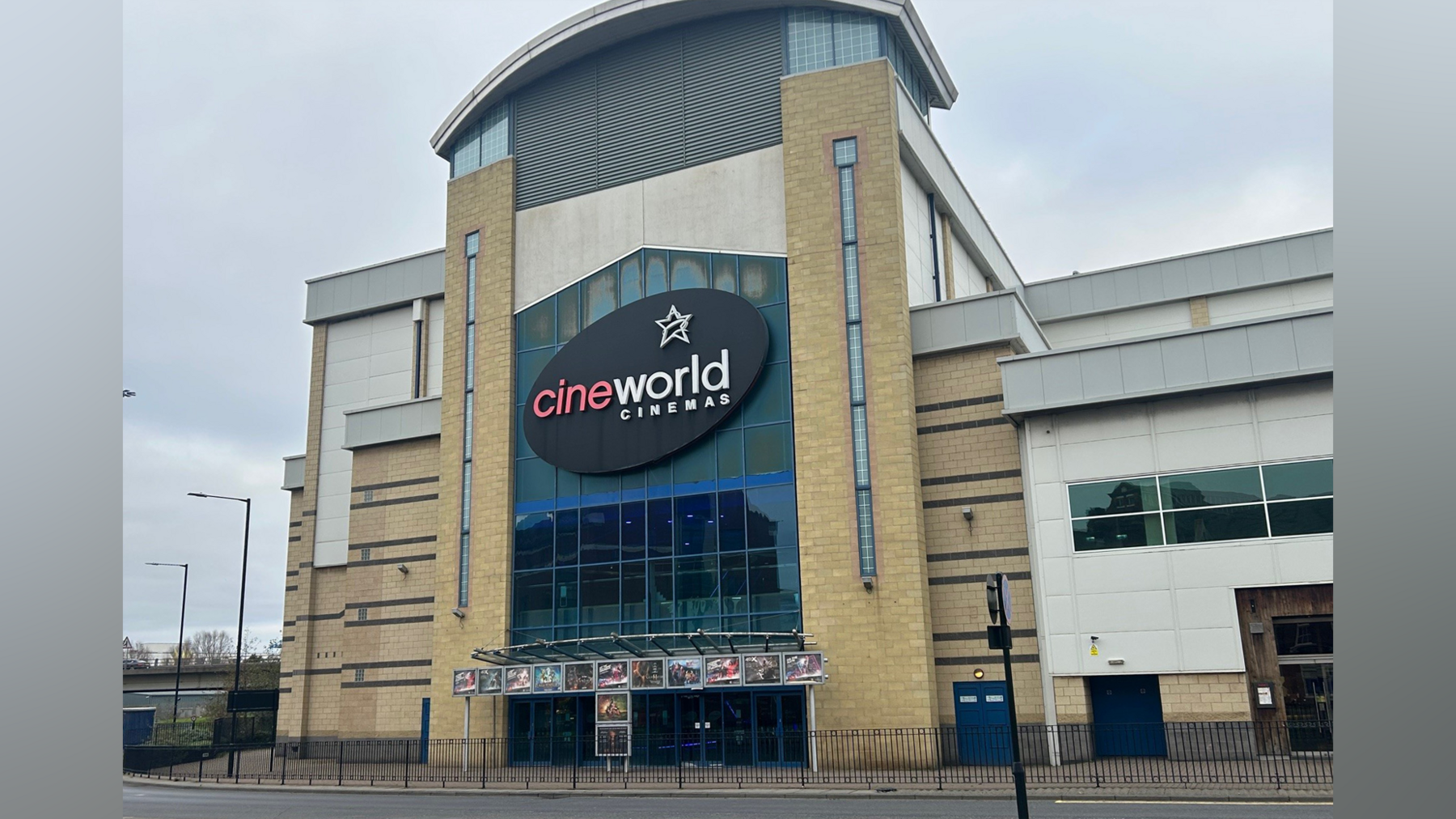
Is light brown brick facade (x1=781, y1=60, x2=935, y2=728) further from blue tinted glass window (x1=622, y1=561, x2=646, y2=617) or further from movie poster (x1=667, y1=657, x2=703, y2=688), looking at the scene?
blue tinted glass window (x1=622, y1=561, x2=646, y2=617)

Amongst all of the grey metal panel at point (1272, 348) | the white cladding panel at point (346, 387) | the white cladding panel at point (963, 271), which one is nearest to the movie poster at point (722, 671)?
the grey metal panel at point (1272, 348)

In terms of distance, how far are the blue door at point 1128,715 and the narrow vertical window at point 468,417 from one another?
20.2 metres

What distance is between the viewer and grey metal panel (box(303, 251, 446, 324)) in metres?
44.5

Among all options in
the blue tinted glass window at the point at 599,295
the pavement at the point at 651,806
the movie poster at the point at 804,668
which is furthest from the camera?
the blue tinted glass window at the point at 599,295

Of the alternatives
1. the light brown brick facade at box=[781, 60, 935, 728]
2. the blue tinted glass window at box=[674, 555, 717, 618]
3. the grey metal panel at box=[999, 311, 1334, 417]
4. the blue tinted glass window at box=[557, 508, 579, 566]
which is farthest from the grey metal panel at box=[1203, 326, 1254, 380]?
the blue tinted glass window at box=[557, 508, 579, 566]

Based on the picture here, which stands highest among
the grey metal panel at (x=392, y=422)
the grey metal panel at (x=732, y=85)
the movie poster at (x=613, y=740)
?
the grey metal panel at (x=732, y=85)

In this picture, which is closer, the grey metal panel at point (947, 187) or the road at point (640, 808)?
the road at point (640, 808)

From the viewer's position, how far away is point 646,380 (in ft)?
113

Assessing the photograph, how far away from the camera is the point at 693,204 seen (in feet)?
116

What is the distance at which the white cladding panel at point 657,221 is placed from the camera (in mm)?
34312

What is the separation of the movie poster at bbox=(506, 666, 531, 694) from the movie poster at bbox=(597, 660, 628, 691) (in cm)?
274

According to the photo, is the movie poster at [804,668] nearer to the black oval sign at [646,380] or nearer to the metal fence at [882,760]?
the metal fence at [882,760]

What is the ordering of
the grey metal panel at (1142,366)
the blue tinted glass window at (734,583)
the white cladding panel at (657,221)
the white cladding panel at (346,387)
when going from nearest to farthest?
1. the grey metal panel at (1142,366)
2. the blue tinted glass window at (734,583)
3. the white cladding panel at (657,221)
4. the white cladding panel at (346,387)
